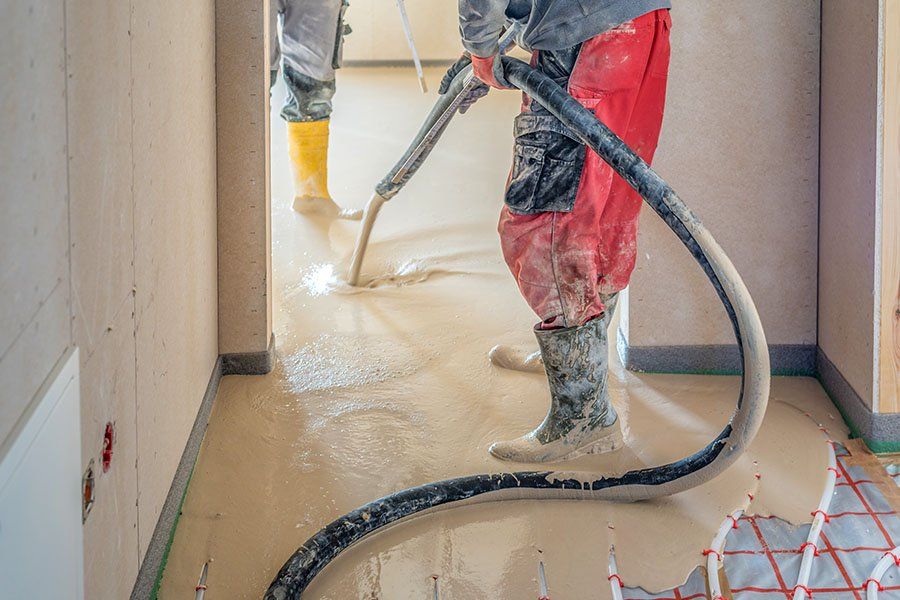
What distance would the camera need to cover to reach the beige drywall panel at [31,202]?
4.09 ft

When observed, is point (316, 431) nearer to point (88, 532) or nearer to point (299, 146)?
point (88, 532)

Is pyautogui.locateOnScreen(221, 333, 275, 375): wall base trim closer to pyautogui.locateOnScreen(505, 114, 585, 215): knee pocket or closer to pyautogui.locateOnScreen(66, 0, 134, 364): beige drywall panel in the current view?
pyautogui.locateOnScreen(505, 114, 585, 215): knee pocket

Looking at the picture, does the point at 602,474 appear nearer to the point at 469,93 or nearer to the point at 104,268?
the point at 469,93

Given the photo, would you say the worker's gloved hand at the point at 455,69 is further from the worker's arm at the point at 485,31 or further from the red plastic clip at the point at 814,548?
the red plastic clip at the point at 814,548

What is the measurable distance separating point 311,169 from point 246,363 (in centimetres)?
192

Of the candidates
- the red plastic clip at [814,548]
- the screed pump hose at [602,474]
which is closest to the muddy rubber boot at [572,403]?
the screed pump hose at [602,474]

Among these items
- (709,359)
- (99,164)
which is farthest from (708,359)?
(99,164)

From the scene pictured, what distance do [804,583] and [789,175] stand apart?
4.46 ft

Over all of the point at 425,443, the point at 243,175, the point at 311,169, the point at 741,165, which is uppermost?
the point at 741,165

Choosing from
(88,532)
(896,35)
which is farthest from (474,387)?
(88,532)

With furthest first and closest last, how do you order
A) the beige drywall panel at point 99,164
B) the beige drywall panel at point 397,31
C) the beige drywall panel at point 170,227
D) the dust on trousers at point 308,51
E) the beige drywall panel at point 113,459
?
the beige drywall panel at point 397,31 < the dust on trousers at point 308,51 < the beige drywall panel at point 170,227 < the beige drywall panel at point 113,459 < the beige drywall panel at point 99,164

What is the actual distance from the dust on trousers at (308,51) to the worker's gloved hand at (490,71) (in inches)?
81.8

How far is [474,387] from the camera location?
3225 millimetres

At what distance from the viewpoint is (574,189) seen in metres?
2.60
